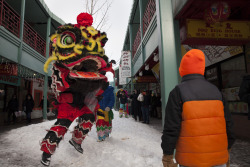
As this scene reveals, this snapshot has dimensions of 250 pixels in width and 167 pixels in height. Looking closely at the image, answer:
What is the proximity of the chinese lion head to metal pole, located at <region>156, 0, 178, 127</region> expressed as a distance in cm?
131

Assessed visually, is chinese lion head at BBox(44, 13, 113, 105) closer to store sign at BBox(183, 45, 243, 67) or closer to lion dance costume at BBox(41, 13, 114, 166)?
lion dance costume at BBox(41, 13, 114, 166)

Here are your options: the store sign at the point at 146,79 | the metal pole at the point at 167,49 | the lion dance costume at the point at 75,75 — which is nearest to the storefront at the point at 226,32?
the metal pole at the point at 167,49

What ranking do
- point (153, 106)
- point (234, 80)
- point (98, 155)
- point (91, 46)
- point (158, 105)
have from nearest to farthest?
point (91, 46), point (98, 155), point (234, 80), point (158, 105), point (153, 106)

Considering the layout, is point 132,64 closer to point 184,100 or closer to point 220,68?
point 220,68

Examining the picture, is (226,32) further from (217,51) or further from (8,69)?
(8,69)

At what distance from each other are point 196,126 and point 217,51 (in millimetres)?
5321

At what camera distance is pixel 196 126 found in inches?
59.7

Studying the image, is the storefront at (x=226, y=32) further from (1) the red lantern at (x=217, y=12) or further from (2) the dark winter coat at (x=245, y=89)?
(2) the dark winter coat at (x=245, y=89)

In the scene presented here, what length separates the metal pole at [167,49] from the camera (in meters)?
3.62

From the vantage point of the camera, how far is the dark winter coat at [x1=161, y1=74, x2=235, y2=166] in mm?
1503

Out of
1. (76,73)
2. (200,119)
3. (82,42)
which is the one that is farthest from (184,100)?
(82,42)

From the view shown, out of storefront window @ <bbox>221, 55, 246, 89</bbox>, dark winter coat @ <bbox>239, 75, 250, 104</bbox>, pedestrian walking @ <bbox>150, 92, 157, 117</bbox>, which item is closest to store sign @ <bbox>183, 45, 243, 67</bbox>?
storefront window @ <bbox>221, 55, 246, 89</bbox>

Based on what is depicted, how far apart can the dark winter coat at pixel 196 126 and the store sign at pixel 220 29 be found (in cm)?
266

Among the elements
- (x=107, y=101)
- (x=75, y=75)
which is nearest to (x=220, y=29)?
(x=75, y=75)
